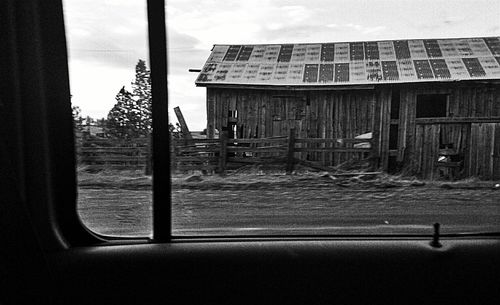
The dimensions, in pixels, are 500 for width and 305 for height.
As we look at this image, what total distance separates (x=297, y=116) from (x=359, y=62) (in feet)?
1.06

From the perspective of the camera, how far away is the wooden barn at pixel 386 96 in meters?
1.80

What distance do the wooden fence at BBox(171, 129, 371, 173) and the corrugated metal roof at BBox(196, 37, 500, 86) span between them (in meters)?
0.23

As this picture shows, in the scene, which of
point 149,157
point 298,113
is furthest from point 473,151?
point 149,157

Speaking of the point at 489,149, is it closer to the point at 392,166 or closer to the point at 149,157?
the point at 392,166

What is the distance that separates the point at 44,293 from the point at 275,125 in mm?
1038

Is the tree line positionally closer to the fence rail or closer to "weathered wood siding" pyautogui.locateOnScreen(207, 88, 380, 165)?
the fence rail

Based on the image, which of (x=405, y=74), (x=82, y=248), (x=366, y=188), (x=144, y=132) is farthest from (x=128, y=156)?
(x=405, y=74)

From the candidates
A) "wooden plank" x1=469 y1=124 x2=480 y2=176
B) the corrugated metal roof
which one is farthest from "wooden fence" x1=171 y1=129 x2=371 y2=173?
"wooden plank" x1=469 y1=124 x2=480 y2=176

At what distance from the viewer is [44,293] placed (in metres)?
1.35

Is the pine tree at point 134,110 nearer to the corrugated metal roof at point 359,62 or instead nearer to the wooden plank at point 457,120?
the corrugated metal roof at point 359,62

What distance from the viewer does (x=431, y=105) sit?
6.18ft

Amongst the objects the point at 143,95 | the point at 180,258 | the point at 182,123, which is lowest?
the point at 180,258

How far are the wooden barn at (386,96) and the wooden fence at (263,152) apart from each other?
0.03 m

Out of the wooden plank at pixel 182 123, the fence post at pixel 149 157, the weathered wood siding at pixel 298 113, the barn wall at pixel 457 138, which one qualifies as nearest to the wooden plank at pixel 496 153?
the barn wall at pixel 457 138
